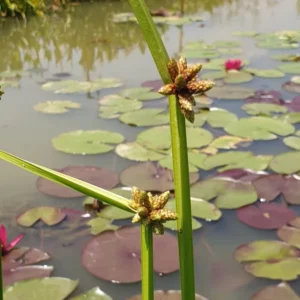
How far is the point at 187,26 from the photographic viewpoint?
401 cm

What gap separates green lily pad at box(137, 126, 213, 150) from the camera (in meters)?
1.75

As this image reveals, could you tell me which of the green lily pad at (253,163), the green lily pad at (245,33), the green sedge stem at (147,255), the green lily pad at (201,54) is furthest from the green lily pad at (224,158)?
the green lily pad at (245,33)

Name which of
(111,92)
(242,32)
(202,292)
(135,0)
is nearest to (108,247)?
(202,292)

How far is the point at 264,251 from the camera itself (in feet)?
3.84

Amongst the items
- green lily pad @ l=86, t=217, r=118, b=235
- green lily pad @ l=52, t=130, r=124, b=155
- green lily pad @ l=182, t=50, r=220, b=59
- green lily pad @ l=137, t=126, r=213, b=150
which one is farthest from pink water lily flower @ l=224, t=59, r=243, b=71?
green lily pad @ l=86, t=217, r=118, b=235

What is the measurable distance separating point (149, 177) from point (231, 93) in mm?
916

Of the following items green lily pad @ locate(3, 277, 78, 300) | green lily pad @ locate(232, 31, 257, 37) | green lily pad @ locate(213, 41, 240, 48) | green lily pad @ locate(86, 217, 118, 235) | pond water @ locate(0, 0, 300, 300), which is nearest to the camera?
green lily pad @ locate(3, 277, 78, 300)

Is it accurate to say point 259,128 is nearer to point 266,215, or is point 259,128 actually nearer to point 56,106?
point 266,215

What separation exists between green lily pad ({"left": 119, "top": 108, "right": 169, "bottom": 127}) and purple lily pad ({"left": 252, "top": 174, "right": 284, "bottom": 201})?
61cm

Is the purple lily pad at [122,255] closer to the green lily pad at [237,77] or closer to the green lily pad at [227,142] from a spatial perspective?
the green lily pad at [227,142]

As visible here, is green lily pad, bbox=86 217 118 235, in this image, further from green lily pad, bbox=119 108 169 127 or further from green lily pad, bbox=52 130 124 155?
green lily pad, bbox=119 108 169 127

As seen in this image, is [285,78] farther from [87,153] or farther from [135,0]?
[135,0]

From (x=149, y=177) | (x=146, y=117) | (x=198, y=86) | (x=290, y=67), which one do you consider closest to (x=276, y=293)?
(x=149, y=177)

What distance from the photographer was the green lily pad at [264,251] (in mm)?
1154
